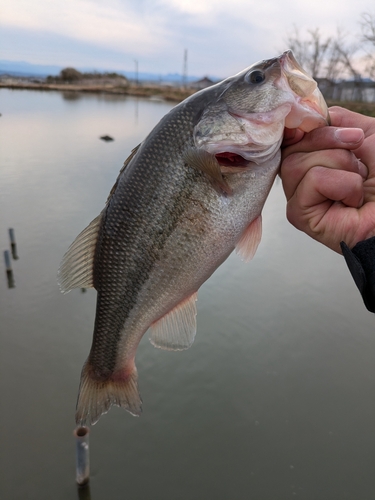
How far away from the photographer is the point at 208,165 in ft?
5.37

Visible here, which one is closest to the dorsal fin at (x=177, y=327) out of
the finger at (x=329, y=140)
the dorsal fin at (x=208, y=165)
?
the dorsal fin at (x=208, y=165)

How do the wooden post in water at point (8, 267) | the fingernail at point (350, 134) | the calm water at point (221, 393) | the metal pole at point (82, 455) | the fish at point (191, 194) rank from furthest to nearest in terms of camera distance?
the wooden post in water at point (8, 267) < the calm water at point (221, 393) < the metal pole at point (82, 455) < the fish at point (191, 194) < the fingernail at point (350, 134)

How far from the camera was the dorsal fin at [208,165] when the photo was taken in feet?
5.38

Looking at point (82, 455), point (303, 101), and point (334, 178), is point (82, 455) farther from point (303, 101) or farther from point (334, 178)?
point (303, 101)

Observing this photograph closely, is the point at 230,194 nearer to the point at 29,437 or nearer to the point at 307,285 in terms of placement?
the point at 29,437

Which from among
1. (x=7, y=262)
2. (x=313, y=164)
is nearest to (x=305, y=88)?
(x=313, y=164)

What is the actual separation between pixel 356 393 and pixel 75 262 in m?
6.00

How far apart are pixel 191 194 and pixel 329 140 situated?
647mm

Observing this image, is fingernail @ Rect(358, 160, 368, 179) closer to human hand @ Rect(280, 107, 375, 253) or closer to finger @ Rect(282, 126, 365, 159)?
human hand @ Rect(280, 107, 375, 253)

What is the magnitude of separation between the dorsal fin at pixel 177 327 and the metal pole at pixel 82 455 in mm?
2892

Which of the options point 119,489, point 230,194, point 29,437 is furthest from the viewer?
point 29,437

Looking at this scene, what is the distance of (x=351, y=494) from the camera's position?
16.5ft

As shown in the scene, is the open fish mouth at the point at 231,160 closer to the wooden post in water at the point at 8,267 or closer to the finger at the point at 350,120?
the finger at the point at 350,120

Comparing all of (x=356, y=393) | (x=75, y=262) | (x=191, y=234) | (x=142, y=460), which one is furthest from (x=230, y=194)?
(x=356, y=393)
